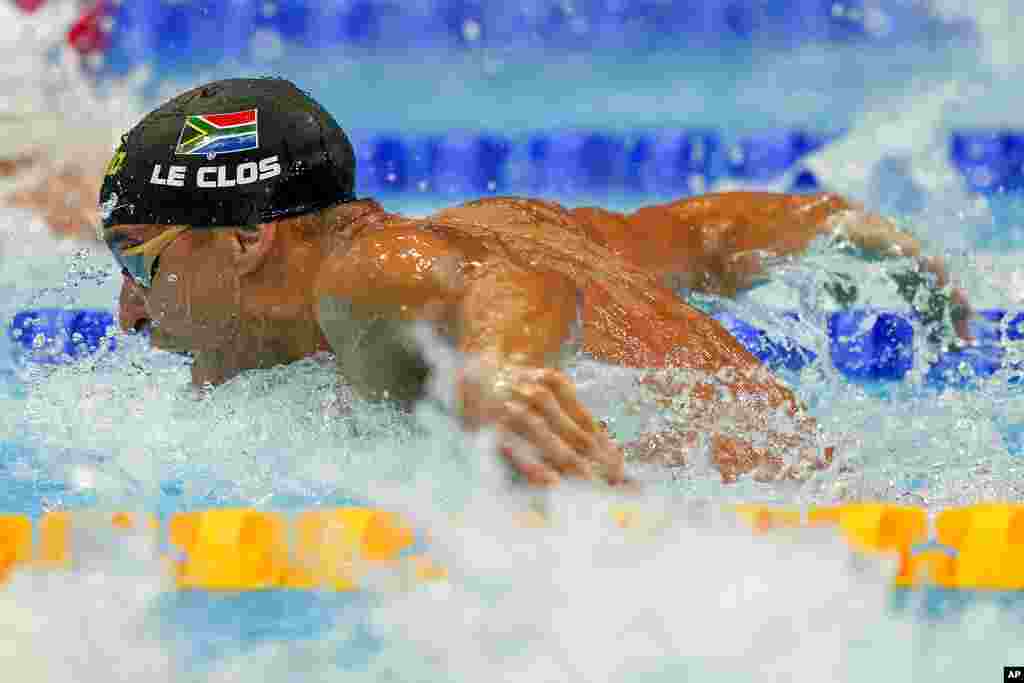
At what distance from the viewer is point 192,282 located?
1.98 meters

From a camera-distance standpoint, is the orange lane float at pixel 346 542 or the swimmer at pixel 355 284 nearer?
the swimmer at pixel 355 284

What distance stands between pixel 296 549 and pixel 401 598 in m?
0.26

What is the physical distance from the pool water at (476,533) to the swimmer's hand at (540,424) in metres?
0.04

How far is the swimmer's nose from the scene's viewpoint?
210 centimetres

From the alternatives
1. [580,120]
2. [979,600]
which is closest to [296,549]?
[979,600]

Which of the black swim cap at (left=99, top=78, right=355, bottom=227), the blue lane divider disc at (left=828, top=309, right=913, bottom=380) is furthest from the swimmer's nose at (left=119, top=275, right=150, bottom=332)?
the blue lane divider disc at (left=828, top=309, right=913, bottom=380)

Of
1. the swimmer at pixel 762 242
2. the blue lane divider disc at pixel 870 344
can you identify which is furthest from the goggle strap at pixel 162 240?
the blue lane divider disc at pixel 870 344

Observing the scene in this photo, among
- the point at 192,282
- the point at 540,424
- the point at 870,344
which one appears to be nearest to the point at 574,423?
the point at 540,424

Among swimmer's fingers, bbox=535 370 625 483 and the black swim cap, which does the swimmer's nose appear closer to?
the black swim cap

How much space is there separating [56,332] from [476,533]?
6.79 feet

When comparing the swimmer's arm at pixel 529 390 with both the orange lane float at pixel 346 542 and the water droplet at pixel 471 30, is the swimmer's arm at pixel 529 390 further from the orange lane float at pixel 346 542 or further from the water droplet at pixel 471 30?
the water droplet at pixel 471 30

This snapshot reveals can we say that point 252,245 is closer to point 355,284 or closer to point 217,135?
point 217,135

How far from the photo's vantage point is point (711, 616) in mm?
1640

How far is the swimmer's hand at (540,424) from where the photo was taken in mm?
1465
